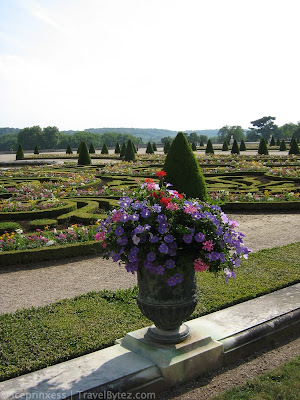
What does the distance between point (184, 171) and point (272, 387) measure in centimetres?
677

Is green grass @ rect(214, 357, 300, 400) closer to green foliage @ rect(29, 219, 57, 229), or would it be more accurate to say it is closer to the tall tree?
green foliage @ rect(29, 219, 57, 229)

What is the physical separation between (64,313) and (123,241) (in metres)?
1.73

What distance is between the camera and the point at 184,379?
4.07 meters

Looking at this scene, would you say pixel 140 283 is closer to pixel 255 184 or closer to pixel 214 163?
pixel 255 184

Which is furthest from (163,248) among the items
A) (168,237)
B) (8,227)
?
(8,227)

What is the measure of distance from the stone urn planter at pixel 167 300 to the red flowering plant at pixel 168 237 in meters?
0.10

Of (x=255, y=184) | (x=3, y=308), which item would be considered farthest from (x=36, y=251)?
(x=255, y=184)

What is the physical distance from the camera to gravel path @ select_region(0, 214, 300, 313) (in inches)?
242

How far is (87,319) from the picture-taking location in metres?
5.01

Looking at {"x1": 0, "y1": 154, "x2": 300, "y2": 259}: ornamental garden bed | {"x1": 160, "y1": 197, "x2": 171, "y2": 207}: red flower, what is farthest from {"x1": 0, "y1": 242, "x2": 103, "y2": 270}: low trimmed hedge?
{"x1": 160, "y1": 197, "x2": 171, "y2": 207}: red flower

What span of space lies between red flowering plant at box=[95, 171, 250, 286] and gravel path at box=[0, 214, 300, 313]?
8.00ft

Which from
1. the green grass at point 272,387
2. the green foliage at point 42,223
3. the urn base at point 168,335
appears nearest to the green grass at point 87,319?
the urn base at point 168,335

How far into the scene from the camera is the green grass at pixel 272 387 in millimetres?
3777

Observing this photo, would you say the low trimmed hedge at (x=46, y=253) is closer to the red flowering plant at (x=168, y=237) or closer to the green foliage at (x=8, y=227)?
the green foliage at (x=8, y=227)
